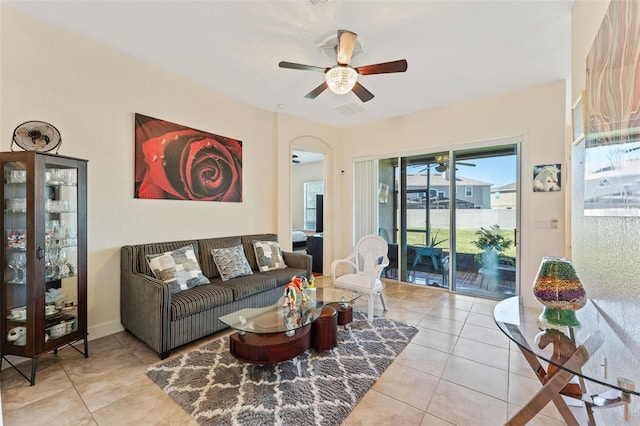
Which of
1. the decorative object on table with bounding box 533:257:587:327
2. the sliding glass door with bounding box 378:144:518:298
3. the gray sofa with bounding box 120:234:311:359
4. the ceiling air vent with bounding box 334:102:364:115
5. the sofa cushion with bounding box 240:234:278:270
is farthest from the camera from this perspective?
the ceiling air vent with bounding box 334:102:364:115

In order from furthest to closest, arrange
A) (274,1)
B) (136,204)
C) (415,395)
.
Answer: (136,204) < (274,1) < (415,395)

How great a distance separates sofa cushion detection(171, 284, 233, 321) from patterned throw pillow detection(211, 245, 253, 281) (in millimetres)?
351

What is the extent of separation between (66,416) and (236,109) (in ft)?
12.1

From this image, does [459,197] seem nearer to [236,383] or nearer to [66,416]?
[236,383]

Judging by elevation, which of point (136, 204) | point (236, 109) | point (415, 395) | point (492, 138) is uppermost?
point (236, 109)

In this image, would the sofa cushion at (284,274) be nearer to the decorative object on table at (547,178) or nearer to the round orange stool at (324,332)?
the round orange stool at (324,332)

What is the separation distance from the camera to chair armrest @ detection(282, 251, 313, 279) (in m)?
3.95

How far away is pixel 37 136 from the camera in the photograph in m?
2.36

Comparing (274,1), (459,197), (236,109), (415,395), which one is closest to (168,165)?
(236,109)

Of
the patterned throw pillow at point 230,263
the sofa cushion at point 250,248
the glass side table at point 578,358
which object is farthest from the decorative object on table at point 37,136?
the glass side table at point 578,358

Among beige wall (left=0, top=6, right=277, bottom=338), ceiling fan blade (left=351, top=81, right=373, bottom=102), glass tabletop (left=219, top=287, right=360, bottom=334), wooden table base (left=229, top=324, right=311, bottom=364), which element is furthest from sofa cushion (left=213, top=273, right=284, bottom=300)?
ceiling fan blade (left=351, top=81, right=373, bottom=102)

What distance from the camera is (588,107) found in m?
1.65

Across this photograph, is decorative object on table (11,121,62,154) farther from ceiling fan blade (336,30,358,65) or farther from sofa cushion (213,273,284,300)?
ceiling fan blade (336,30,358,65)

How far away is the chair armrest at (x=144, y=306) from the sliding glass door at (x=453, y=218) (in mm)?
3769
